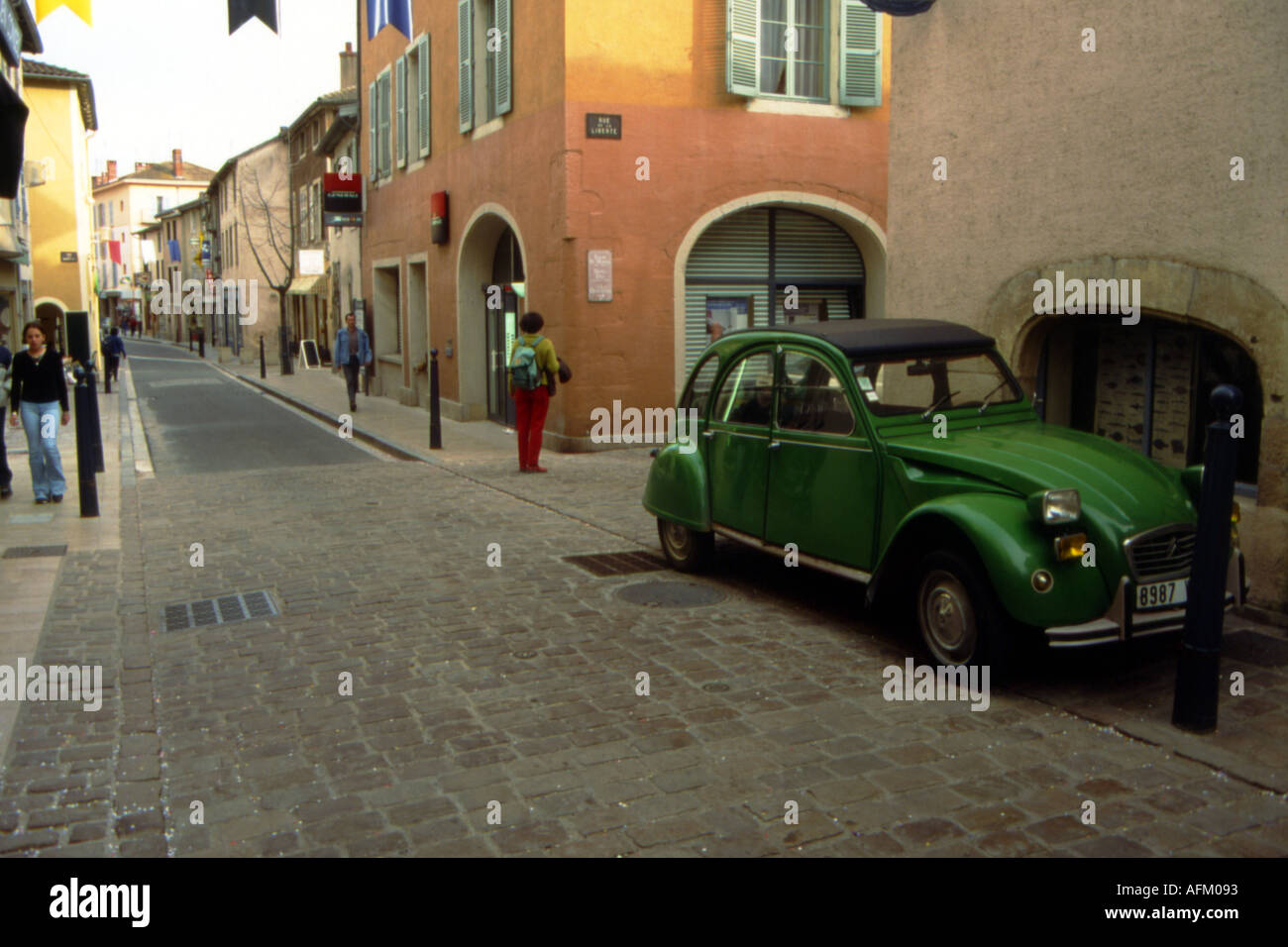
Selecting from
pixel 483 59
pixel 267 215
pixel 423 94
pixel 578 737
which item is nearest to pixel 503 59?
pixel 483 59

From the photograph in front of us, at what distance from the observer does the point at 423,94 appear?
2011 centimetres

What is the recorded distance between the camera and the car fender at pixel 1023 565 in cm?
488

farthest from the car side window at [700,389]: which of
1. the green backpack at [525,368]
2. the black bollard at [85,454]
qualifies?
the black bollard at [85,454]

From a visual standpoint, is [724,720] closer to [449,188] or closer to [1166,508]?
[1166,508]

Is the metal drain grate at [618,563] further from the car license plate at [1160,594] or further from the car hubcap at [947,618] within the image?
the car license plate at [1160,594]

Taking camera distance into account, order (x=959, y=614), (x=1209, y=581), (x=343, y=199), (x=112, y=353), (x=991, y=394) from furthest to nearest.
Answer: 1. (x=112, y=353)
2. (x=343, y=199)
3. (x=991, y=394)
4. (x=959, y=614)
5. (x=1209, y=581)

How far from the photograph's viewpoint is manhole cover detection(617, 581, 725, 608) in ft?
22.6

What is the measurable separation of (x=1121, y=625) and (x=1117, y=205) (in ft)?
10.9

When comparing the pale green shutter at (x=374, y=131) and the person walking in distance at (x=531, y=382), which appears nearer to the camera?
the person walking in distance at (x=531, y=382)

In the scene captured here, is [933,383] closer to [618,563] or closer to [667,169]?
[618,563]

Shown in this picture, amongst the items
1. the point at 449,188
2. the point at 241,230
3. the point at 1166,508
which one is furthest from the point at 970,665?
the point at 241,230

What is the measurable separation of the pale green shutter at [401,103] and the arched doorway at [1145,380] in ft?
52.9

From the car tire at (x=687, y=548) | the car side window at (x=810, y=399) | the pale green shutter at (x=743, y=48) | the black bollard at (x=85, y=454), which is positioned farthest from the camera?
the pale green shutter at (x=743, y=48)

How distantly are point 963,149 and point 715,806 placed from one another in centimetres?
591
